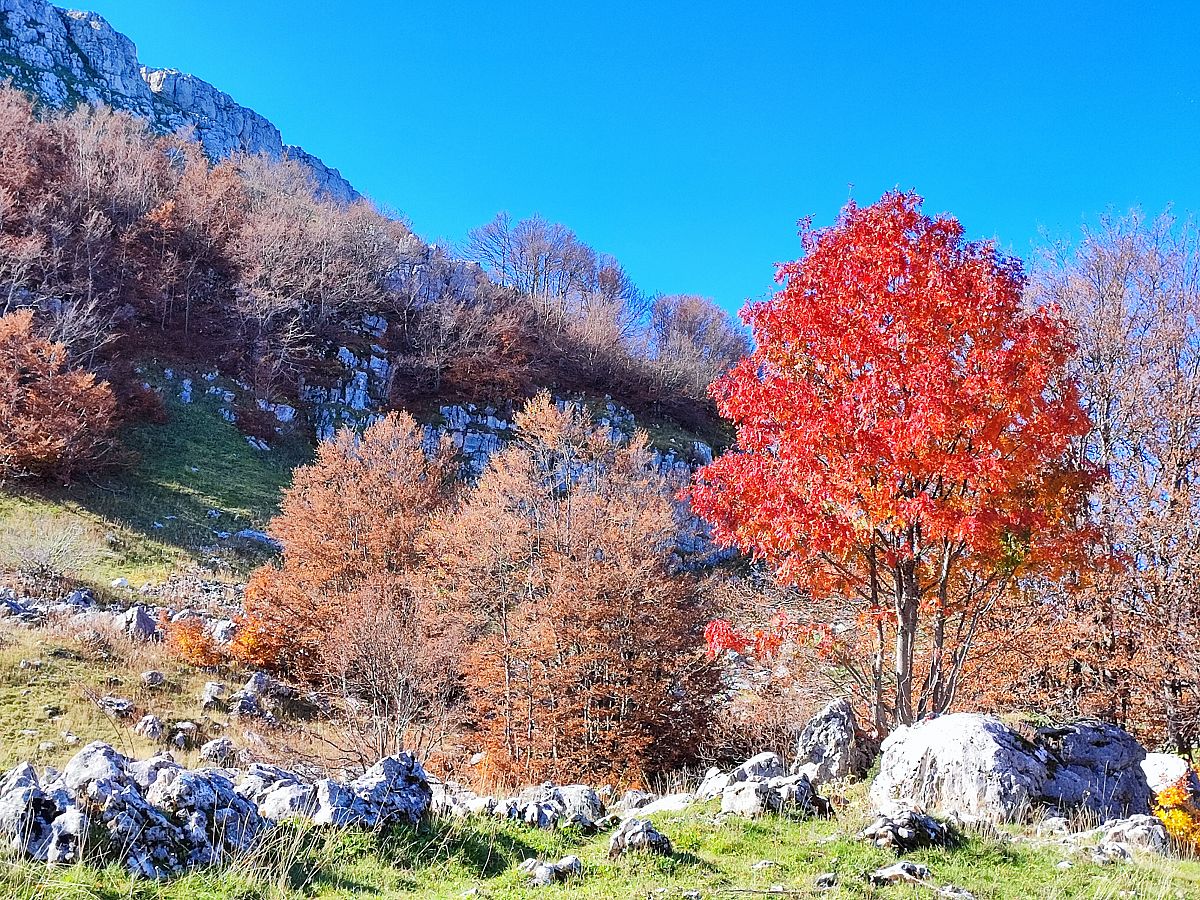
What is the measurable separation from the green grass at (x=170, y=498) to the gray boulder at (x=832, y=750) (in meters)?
24.5

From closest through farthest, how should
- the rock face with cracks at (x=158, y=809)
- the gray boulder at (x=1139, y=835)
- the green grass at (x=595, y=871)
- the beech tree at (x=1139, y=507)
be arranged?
the rock face with cracks at (x=158, y=809) < the green grass at (x=595, y=871) < the gray boulder at (x=1139, y=835) < the beech tree at (x=1139, y=507)

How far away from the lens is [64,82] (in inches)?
3789

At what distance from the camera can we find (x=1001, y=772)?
23.4ft

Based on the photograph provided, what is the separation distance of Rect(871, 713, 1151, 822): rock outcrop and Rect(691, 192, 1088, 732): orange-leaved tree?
1.46 metres

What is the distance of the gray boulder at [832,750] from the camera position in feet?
30.8

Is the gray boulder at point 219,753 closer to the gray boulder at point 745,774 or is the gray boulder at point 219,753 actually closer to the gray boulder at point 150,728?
the gray boulder at point 150,728

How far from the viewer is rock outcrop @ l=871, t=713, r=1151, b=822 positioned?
711 cm

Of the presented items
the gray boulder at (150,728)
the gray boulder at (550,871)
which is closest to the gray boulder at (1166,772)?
the gray boulder at (550,871)

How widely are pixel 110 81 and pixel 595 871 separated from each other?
463 feet

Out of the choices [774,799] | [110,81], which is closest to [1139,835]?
[774,799]

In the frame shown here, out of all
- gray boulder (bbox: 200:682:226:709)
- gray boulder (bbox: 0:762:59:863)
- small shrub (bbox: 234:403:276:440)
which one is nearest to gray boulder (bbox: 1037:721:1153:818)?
gray boulder (bbox: 0:762:59:863)

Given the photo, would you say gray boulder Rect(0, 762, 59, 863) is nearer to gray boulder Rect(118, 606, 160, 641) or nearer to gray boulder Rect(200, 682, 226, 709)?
gray boulder Rect(200, 682, 226, 709)

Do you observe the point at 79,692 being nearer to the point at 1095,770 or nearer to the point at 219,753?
the point at 219,753

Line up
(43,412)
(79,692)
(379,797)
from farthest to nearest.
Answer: (43,412)
(79,692)
(379,797)
